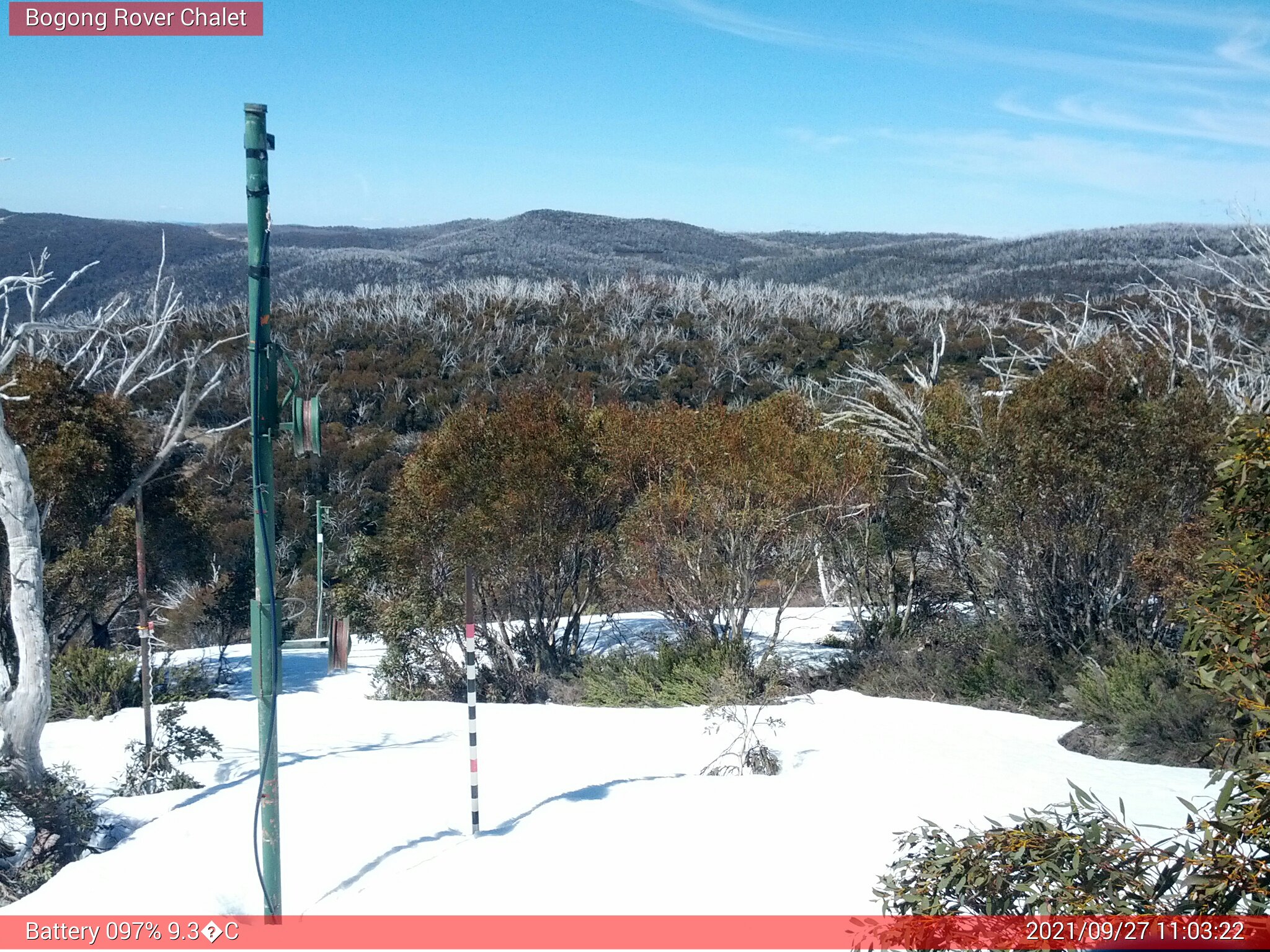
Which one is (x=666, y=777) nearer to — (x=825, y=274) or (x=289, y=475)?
(x=289, y=475)

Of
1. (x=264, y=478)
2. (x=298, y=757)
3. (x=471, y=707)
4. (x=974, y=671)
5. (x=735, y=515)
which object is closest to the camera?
(x=264, y=478)

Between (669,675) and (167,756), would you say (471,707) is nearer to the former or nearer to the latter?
(167,756)

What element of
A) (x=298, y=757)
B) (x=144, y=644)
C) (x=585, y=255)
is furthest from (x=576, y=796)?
(x=585, y=255)

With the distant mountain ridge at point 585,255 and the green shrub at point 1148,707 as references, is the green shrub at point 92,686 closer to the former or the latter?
the green shrub at point 1148,707

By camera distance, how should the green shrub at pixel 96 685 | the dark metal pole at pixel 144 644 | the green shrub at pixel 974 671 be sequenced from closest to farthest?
1. the dark metal pole at pixel 144 644
2. the green shrub at pixel 974 671
3. the green shrub at pixel 96 685

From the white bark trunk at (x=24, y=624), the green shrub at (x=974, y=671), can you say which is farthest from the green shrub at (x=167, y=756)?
the green shrub at (x=974, y=671)

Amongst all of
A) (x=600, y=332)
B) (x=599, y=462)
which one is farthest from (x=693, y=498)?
(x=600, y=332)

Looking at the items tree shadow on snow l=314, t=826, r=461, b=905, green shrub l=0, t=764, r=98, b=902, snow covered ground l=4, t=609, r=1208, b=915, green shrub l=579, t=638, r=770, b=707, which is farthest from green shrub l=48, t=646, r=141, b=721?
tree shadow on snow l=314, t=826, r=461, b=905
